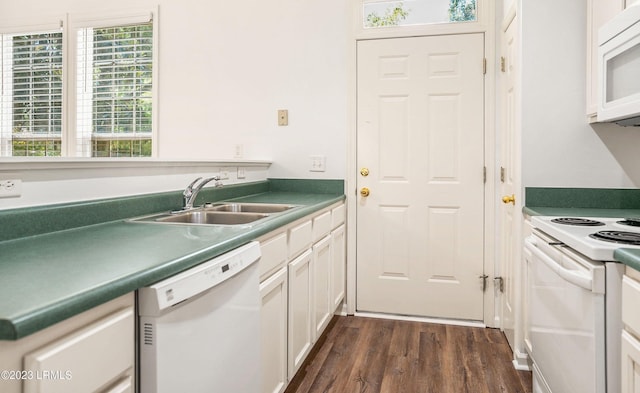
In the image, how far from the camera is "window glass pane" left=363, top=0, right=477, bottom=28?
2.96 metres

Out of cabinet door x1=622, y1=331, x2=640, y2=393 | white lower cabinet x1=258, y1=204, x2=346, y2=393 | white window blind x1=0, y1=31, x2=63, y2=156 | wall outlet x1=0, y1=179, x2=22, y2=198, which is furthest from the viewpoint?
white window blind x1=0, y1=31, x2=63, y2=156

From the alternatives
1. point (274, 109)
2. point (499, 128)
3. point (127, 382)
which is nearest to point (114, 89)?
point (274, 109)

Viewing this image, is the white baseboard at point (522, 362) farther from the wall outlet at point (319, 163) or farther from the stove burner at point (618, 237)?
the wall outlet at point (319, 163)

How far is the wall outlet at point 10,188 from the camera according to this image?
1246mm

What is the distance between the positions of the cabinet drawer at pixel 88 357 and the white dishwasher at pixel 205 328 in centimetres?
5

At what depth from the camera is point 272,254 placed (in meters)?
1.71

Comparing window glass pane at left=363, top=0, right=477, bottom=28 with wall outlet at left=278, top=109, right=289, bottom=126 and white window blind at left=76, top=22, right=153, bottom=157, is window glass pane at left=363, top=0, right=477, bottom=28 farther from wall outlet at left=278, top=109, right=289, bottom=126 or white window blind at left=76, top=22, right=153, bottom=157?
white window blind at left=76, top=22, right=153, bottom=157

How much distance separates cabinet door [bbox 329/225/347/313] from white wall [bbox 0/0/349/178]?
500mm

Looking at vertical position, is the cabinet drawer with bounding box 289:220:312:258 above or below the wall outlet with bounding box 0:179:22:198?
below

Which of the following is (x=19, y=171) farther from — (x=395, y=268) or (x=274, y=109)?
(x=395, y=268)

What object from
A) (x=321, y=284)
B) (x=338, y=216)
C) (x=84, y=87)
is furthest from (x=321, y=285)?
(x=84, y=87)

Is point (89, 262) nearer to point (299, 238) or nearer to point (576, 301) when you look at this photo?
point (299, 238)

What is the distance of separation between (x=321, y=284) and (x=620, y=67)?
5.77 ft

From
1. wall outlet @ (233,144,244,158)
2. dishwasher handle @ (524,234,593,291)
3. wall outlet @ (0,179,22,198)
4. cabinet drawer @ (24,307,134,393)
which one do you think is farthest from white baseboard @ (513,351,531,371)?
wall outlet @ (0,179,22,198)
